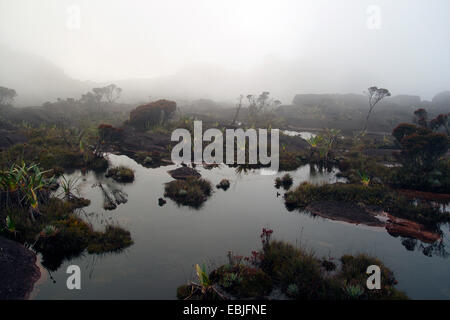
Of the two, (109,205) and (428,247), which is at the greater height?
(109,205)

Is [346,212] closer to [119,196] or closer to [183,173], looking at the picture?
[183,173]

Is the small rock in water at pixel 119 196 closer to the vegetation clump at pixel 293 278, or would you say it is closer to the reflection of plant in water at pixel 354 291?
the vegetation clump at pixel 293 278

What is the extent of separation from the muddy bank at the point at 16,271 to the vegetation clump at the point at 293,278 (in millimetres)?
4435

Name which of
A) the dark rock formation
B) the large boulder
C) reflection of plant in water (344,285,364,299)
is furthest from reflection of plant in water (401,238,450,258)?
the large boulder

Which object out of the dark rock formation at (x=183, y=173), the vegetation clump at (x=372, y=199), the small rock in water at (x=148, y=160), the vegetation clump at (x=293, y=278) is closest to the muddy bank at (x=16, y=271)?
the vegetation clump at (x=293, y=278)

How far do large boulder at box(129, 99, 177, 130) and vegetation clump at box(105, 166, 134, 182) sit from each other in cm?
1601

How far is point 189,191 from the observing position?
14.2 m

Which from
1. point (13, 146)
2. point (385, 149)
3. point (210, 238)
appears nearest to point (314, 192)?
point (210, 238)

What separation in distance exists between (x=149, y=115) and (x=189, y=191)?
2311cm

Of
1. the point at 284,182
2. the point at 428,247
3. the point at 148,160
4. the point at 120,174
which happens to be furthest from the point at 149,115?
the point at 428,247

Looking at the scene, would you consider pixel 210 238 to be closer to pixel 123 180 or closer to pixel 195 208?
pixel 195 208

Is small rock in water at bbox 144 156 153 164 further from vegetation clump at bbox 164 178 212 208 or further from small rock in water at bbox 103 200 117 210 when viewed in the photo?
small rock in water at bbox 103 200 117 210

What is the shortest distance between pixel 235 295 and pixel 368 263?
494cm

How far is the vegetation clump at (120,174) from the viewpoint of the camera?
16.7 meters
